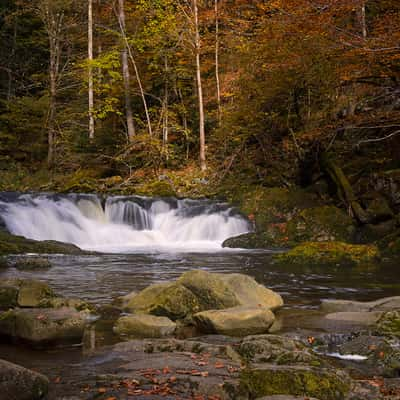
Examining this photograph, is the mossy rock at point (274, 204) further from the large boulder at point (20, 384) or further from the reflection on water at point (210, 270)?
the large boulder at point (20, 384)

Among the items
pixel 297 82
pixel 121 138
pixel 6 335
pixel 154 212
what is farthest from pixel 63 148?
pixel 6 335

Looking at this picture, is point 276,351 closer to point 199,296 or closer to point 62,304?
point 199,296

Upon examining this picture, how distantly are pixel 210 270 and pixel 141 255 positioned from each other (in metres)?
2.97

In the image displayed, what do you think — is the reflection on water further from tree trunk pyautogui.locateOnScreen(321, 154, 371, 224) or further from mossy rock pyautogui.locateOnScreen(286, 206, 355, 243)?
tree trunk pyautogui.locateOnScreen(321, 154, 371, 224)

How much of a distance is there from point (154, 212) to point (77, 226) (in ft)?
8.48

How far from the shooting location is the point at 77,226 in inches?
655

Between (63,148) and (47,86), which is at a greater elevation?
(47,86)

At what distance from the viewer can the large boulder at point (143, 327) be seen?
6.04 metres

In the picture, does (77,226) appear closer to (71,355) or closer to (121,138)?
(121,138)

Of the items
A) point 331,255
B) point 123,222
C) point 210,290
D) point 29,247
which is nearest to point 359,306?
point 210,290

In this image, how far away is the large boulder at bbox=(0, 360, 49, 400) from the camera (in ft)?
12.4

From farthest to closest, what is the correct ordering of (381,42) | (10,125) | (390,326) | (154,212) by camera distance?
(10,125)
(154,212)
(381,42)
(390,326)

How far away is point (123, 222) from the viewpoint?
1734 centimetres

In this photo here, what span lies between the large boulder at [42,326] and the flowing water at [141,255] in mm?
195
